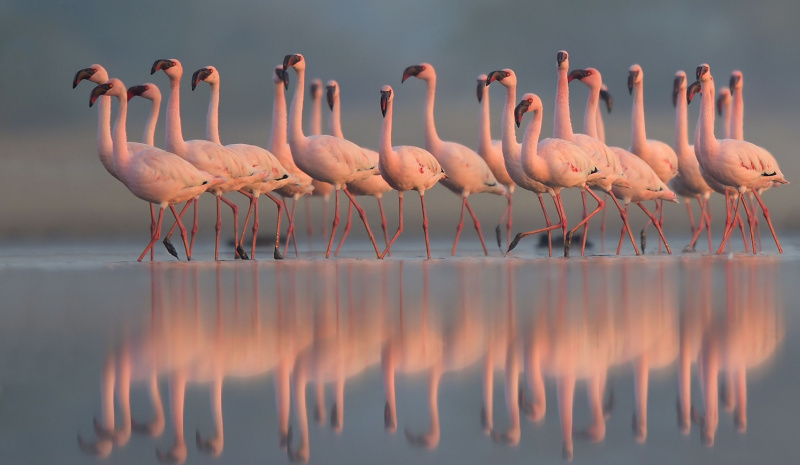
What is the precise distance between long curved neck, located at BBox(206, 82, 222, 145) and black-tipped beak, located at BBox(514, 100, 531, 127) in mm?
4327

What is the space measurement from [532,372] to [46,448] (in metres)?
1.90

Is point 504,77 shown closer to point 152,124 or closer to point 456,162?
point 456,162

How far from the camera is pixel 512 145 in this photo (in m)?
15.3

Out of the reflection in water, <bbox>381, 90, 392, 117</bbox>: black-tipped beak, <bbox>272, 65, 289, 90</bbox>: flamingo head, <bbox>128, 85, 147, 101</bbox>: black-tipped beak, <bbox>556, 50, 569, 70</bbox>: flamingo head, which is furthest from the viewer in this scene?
<bbox>272, 65, 289, 90</bbox>: flamingo head

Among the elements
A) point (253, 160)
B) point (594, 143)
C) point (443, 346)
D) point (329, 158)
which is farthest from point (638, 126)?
point (443, 346)

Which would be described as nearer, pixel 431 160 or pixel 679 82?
pixel 431 160

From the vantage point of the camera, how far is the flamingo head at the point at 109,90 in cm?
1458

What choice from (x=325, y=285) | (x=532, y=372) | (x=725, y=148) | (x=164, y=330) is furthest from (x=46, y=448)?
(x=725, y=148)

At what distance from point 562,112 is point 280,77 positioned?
4172 mm

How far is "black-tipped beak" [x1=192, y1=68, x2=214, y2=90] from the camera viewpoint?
55.0 ft

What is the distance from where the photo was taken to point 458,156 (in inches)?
662

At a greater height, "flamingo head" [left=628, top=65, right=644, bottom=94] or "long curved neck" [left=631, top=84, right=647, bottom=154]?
"flamingo head" [left=628, top=65, right=644, bottom=94]

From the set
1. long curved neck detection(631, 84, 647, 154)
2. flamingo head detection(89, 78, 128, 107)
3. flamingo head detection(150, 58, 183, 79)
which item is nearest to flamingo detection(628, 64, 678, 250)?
long curved neck detection(631, 84, 647, 154)

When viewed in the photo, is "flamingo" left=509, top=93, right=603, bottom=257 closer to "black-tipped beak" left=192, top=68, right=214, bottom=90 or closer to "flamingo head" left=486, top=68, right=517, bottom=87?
"flamingo head" left=486, top=68, right=517, bottom=87
